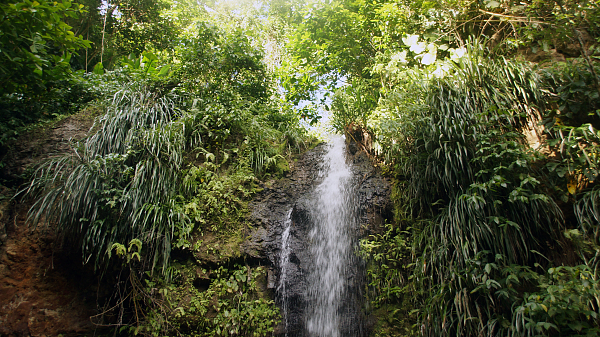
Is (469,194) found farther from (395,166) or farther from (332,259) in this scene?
(332,259)

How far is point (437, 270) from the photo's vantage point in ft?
8.83

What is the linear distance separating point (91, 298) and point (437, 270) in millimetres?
3976

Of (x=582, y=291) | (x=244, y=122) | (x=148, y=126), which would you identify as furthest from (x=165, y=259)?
(x=582, y=291)

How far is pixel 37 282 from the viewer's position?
323 centimetres

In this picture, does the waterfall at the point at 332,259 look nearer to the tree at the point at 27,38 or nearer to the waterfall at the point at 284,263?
the waterfall at the point at 284,263

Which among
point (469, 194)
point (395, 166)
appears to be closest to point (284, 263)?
point (395, 166)

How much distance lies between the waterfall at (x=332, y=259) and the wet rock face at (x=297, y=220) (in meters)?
0.06

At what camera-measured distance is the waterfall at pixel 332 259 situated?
3262 mm

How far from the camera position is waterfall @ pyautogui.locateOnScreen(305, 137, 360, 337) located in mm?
3262

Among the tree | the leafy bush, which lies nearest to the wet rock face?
the leafy bush

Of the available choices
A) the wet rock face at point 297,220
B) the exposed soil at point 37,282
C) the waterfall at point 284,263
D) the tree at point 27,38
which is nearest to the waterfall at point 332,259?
the wet rock face at point 297,220

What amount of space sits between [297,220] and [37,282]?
3.15 meters

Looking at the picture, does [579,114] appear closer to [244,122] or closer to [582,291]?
[582,291]

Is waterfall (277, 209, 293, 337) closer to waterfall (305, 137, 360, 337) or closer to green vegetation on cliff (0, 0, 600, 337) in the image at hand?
green vegetation on cliff (0, 0, 600, 337)
